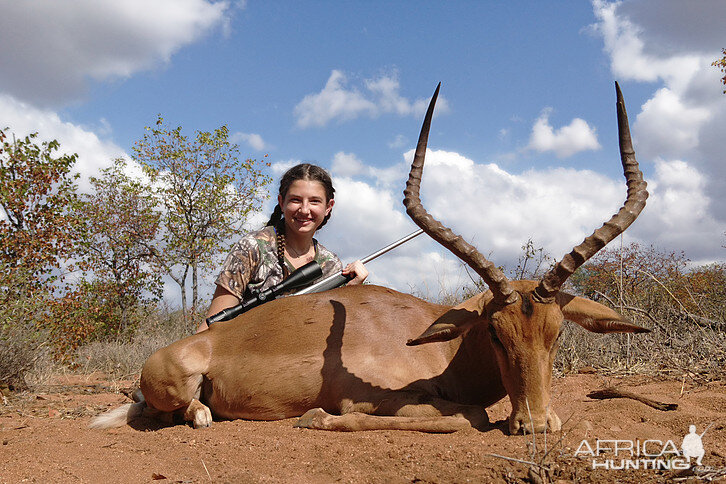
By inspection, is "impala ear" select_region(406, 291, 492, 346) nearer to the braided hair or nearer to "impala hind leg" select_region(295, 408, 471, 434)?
"impala hind leg" select_region(295, 408, 471, 434)

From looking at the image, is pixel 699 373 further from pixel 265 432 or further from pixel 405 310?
pixel 265 432

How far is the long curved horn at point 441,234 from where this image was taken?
4.23 metres

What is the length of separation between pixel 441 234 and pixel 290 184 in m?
3.15

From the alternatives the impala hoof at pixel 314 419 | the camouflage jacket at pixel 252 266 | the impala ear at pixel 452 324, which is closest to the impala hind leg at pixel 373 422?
the impala hoof at pixel 314 419

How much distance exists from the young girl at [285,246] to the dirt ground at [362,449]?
1.79 meters

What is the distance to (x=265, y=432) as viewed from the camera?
4.74 metres

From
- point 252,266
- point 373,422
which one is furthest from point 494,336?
point 252,266

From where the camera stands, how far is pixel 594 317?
4473 mm

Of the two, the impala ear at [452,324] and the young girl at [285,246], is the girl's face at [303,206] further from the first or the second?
the impala ear at [452,324]

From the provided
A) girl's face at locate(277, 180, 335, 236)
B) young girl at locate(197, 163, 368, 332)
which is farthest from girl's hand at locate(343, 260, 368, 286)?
girl's face at locate(277, 180, 335, 236)

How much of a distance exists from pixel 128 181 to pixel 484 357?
18269 mm

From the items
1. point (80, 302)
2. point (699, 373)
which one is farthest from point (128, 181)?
point (699, 373)

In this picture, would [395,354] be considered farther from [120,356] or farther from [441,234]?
[120,356]

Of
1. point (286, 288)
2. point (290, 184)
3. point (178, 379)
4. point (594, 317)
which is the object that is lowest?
point (178, 379)
